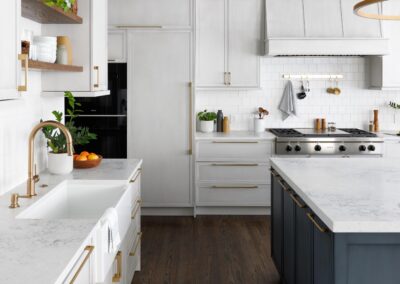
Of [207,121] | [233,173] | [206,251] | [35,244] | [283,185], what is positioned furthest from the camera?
[207,121]

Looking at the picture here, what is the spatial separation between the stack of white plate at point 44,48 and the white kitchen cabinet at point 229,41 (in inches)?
120

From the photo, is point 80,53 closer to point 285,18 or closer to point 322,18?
point 285,18

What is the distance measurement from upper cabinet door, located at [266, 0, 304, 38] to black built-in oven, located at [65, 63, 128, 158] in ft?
5.63

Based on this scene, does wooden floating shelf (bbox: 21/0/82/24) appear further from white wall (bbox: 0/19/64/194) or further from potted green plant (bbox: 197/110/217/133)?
potted green plant (bbox: 197/110/217/133)

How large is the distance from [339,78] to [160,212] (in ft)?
8.90

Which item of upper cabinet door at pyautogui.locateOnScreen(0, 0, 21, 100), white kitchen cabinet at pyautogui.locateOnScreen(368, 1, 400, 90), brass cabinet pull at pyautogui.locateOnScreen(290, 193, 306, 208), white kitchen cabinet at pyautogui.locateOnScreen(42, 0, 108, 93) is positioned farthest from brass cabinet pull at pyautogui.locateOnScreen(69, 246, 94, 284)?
white kitchen cabinet at pyautogui.locateOnScreen(368, 1, 400, 90)

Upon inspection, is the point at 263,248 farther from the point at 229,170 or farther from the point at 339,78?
the point at 339,78

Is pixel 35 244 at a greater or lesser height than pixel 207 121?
lesser

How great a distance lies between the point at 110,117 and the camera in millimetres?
5926

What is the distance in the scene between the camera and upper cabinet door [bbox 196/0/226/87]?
20.2 feet

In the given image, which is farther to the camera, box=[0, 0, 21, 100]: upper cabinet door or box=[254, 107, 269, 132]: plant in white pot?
box=[254, 107, 269, 132]: plant in white pot

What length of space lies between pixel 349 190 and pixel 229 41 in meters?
3.58

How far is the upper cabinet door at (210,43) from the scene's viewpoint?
6.14 meters

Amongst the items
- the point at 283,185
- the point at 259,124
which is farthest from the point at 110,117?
the point at 283,185
